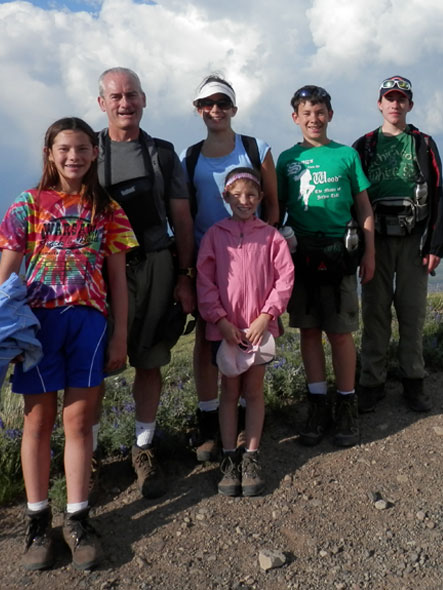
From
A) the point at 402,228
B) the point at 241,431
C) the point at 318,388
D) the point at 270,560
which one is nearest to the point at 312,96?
the point at 402,228

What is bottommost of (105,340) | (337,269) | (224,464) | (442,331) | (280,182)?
(224,464)

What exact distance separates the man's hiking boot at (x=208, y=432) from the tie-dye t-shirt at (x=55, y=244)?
1.78 meters

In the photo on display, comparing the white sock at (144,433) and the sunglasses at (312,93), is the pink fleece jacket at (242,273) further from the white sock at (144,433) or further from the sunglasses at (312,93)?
the sunglasses at (312,93)

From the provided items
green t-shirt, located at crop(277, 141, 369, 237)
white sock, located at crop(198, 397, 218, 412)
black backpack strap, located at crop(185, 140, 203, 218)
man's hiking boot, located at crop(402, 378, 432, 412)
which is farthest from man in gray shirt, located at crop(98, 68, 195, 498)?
man's hiking boot, located at crop(402, 378, 432, 412)

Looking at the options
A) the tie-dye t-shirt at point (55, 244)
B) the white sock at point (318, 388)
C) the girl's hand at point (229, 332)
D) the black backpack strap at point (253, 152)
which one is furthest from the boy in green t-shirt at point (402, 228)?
the tie-dye t-shirt at point (55, 244)

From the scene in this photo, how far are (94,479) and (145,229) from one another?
1964mm

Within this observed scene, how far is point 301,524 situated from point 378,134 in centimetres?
368

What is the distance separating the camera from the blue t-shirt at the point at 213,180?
4852 mm

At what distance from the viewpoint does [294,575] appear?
357cm

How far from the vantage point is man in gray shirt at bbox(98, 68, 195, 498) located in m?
4.35

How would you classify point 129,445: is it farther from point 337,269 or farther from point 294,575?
point 337,269

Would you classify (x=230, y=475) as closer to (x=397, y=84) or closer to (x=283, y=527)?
(x=283, y=527)

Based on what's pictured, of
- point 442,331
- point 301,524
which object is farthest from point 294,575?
point 442,331

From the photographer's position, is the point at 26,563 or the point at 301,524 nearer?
the point at 26,563
